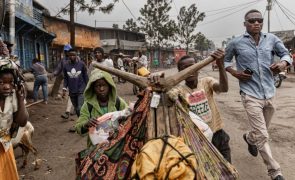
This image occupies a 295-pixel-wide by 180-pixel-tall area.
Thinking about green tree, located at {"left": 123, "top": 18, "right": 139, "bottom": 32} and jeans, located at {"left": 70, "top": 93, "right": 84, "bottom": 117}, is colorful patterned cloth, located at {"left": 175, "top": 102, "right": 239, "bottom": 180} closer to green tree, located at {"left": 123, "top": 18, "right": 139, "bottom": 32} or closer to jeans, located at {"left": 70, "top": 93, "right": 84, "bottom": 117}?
jeans, located at {"left": 70, "top": 93, "right": 84, "bottom": 117}

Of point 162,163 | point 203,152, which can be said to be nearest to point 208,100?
point 203,152

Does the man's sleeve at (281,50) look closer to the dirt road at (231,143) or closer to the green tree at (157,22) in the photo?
the dirt road at (231,143)

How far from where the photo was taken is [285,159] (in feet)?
17.0

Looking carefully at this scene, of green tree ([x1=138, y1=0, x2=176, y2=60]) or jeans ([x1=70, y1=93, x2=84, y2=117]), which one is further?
green tree ([x1=138, y1=0, x2=176, y2=60])

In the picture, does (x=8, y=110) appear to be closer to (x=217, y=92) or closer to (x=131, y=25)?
(x=217, y=92)

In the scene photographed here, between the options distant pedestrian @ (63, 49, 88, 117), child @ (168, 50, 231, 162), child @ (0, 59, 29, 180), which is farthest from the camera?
distant pedestrian @ (63, 49, 88, 117)

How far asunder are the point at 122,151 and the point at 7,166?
1.08 metres

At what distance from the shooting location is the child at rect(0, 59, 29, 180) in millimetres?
2795

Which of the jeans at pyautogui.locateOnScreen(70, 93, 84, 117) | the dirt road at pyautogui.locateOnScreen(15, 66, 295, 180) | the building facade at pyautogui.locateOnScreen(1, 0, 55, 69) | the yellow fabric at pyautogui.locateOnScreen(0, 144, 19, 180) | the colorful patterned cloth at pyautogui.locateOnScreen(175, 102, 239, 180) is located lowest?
the dirt road at pyautogui.locateOnScreen(15, 66, 295, 180)

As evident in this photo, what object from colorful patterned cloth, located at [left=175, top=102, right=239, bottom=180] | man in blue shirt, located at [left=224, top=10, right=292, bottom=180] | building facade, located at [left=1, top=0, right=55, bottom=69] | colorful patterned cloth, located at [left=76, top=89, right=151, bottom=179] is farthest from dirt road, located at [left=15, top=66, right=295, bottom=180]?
building facade, located at [left=1, top=0, right=55, bottom=69]

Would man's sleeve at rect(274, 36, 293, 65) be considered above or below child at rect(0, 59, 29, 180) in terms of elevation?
above

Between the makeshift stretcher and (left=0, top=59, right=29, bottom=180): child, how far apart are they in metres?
0.75

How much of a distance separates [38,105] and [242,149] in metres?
7.46

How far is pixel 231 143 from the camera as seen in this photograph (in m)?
6.22
